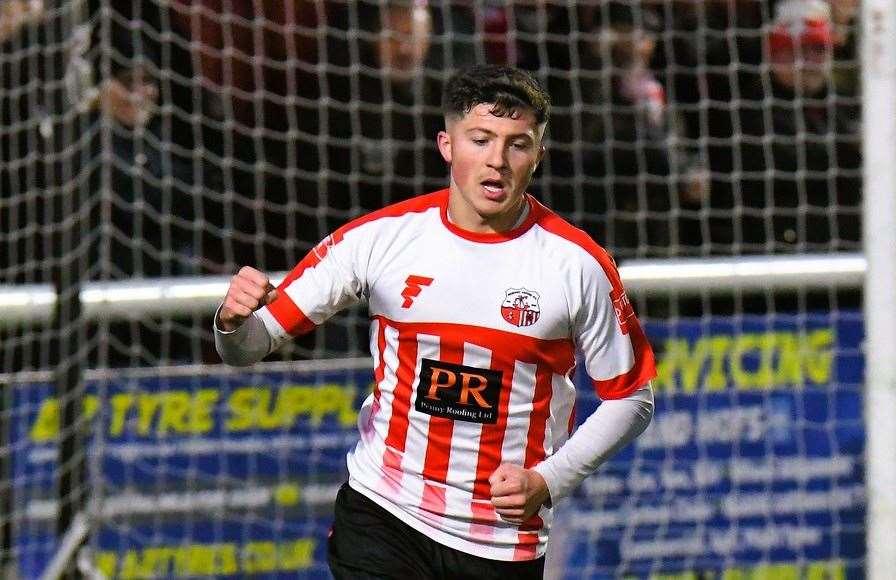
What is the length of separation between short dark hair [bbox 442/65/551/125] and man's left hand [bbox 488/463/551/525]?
2.39 feet

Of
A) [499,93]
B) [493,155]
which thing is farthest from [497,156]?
[499,93]

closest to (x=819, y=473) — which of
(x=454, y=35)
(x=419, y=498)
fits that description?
(x=454, y=35)

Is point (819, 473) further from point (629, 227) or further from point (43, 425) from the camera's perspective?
point (43, 425)

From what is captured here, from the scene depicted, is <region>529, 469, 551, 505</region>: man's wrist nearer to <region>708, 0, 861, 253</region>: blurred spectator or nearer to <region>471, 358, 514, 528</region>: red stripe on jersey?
<region>471, 358, 514, 528</region>: red stripe on jersey

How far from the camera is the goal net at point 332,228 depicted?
4941 mm

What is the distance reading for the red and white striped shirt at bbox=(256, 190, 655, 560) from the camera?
3004mm

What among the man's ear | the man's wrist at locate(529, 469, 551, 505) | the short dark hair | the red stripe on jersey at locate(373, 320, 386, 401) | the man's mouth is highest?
the short dark hair

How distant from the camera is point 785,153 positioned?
18.0 feet

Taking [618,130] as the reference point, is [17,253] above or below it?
below

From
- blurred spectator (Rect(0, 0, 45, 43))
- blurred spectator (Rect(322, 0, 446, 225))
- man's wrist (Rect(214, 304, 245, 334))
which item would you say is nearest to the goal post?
blurred spectator (Rect(322, 0, 446, 225))

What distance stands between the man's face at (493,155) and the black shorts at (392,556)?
71 centimetres

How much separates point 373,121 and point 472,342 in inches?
95.6

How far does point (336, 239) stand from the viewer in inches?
122

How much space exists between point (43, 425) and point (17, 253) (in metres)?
0.65
